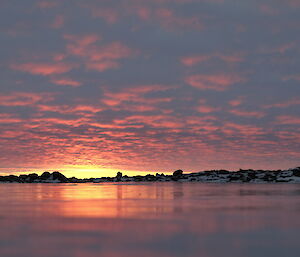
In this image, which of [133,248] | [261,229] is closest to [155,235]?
[133,248]

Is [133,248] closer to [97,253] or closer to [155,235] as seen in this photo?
[97,253]

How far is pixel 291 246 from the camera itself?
15.8 m

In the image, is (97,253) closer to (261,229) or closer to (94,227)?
(94,227)

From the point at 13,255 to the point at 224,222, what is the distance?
13316 mm

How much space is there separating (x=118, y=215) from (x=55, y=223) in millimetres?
5576

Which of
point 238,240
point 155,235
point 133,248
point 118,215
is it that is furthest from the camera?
point 118,215

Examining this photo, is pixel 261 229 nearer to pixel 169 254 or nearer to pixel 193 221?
pixel 193 221

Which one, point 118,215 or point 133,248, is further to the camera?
point 118,215

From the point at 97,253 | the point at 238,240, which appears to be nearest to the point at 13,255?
the point at 97,253

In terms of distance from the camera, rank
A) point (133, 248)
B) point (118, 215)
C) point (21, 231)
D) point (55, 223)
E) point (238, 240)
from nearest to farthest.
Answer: point (133, 248), point (238, 240), point (21, 231), point (55, 223), point (118, 215)

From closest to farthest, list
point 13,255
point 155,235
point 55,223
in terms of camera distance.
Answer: point 13,255, point 155,235, point 55,223

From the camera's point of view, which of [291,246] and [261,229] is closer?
[291,246]

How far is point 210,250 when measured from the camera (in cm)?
1516

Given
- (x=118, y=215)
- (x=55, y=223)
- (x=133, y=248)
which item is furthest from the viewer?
(x=118, y=215)
